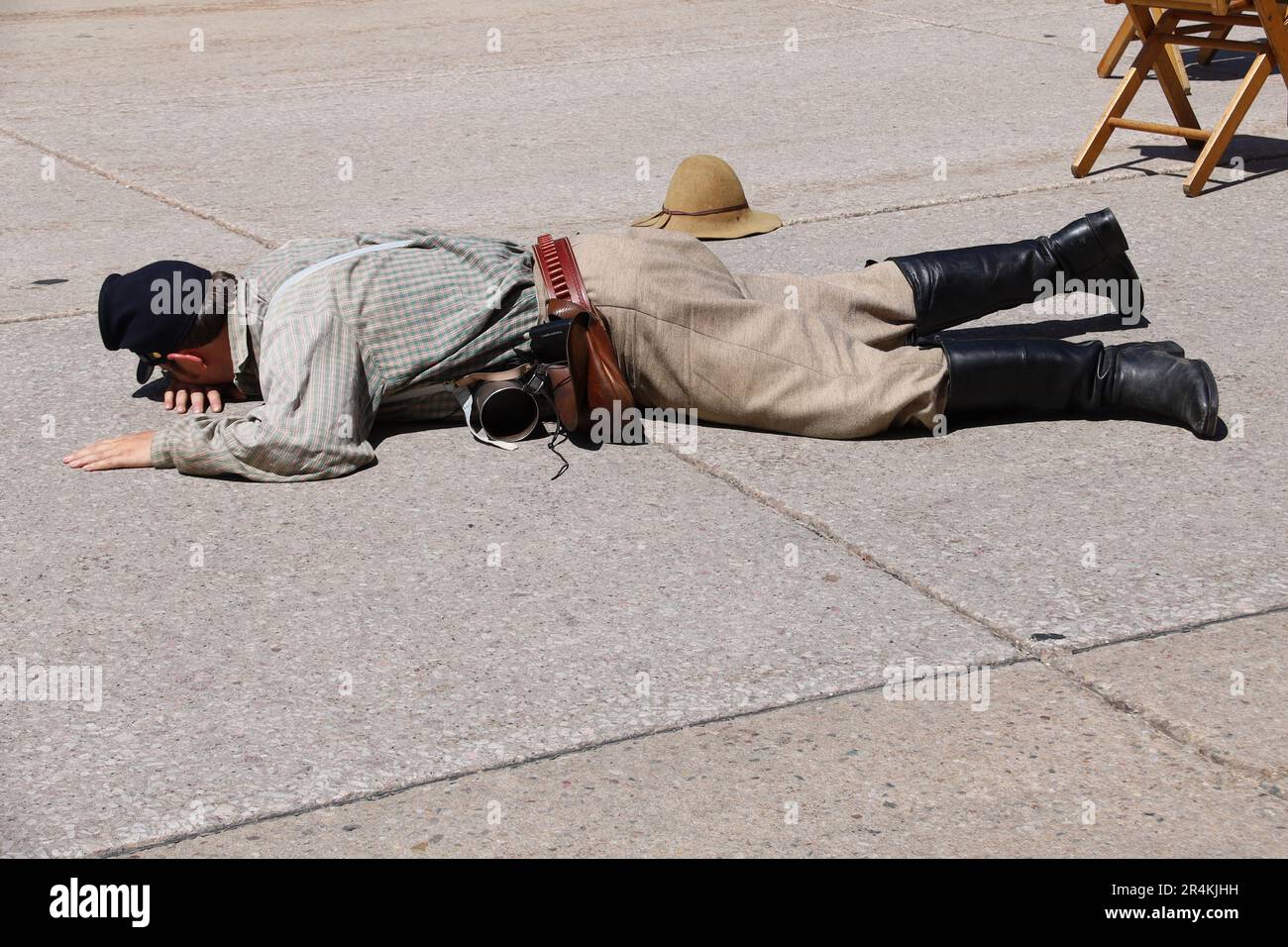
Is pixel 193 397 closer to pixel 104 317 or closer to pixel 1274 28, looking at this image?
pixel 104 317

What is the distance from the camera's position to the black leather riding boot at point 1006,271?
14.5ft

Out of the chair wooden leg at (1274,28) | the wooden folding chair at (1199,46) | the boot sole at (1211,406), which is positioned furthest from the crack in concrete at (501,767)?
the chair wooden leg at (1274,28)

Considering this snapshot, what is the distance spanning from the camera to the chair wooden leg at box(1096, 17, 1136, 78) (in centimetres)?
834

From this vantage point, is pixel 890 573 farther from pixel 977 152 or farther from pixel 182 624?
pixel 977 152

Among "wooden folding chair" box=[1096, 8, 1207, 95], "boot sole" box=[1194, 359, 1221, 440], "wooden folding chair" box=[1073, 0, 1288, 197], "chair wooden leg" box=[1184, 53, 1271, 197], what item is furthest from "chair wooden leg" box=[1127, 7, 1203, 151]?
"boot sole" box=[1194, 359, 1221, 440]

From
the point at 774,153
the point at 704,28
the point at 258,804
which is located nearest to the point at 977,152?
the point at 774,153

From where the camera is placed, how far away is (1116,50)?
27.7 ft

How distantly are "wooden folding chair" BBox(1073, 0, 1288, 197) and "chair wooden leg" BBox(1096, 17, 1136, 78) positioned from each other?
4.45 feet

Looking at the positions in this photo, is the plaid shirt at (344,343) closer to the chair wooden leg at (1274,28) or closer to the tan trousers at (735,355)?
the tan trousers at (735,355)

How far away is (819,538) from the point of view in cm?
361

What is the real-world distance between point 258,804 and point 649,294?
1.79 metres

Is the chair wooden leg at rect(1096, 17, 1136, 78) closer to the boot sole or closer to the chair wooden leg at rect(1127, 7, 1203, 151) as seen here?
the chair wooden leg at rect(1127, 7, 1203, 151)

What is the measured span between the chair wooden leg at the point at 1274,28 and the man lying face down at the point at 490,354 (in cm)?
286

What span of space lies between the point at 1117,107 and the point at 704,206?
7.08ft
